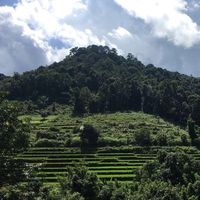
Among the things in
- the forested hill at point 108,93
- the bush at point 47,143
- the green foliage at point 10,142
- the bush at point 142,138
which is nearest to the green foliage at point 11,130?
the green foliage at point 10,142

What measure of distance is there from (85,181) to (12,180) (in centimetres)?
4147

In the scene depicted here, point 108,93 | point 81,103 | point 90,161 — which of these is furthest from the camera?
point 108,93

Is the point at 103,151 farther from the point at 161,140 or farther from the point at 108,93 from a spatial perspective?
the point at 108,93

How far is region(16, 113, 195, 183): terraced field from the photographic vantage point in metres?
86.8

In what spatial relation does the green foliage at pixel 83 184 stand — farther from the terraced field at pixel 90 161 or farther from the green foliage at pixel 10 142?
the green foliage at pixel 10 142

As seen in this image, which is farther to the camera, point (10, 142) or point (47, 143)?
point (47, 143)

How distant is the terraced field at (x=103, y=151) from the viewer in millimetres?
86812

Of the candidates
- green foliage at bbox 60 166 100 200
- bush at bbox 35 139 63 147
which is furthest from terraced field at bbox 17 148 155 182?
green foliage at bbox 60 166 100 200

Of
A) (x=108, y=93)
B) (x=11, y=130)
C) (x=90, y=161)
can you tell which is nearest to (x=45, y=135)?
(x=90, y=161)

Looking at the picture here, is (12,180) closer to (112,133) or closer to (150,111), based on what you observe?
(112,133)

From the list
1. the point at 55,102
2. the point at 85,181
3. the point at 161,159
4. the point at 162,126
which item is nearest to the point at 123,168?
the point at 161,159

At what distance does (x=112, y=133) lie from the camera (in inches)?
4786

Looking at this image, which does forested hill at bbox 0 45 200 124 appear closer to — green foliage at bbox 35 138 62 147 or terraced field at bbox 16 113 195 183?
terraced field at bbox 16 113 195 183

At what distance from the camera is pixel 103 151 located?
345 ft
